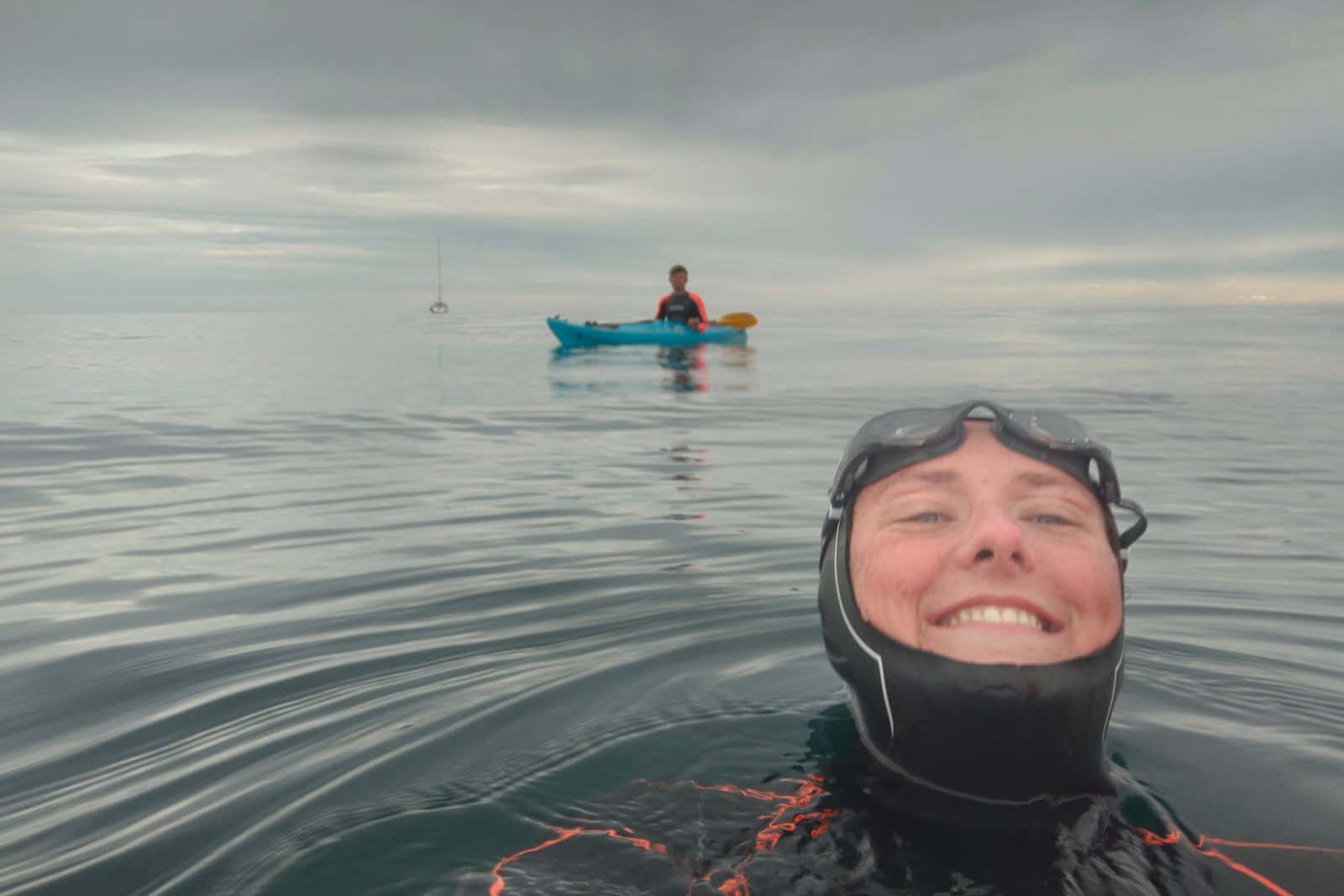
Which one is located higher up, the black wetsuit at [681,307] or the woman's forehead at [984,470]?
the black wetsuit at [681,307]

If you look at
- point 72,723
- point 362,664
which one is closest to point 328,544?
point 362,664

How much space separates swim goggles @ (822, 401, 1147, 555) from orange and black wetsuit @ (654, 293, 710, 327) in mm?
27144

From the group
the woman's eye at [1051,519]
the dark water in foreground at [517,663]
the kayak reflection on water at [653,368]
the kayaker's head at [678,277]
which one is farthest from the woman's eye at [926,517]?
the kayaker's head at [678,277]

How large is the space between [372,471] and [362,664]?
6.45 meters

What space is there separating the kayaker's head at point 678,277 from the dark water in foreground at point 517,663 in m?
15.4

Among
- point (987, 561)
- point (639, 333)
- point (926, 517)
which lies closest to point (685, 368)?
point (639, 333)

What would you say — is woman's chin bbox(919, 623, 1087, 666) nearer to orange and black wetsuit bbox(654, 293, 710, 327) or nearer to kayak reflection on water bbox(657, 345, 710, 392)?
kayak reflection on water bbox(657, 345, 710, 392)

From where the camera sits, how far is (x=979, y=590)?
3.15 metres

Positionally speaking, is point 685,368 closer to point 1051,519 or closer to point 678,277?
point 678,277

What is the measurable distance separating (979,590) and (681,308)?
2783 cm

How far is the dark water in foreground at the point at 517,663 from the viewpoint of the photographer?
324 cm

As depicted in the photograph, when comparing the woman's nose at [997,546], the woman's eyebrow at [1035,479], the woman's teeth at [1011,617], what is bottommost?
the woman's teeth at [1011,617]

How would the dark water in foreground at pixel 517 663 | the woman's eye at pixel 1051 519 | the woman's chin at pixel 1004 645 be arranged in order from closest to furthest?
the woman's chin at pixel 1004 645, the dark water in foreground at pixel 517 663, the woman's eye at pixel 1051 519

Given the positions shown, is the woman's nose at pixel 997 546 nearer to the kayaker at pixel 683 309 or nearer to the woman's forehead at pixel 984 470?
the woman's forehead at pixel 984 470
